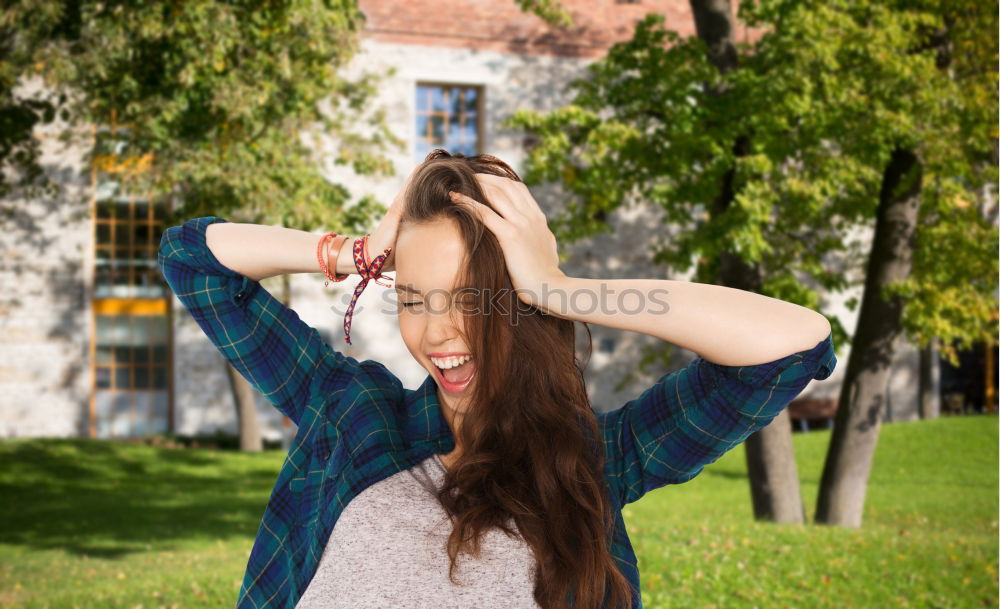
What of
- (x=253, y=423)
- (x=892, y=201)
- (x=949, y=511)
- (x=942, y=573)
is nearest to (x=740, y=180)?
(x=892, y=201)

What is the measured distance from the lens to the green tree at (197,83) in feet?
25.2

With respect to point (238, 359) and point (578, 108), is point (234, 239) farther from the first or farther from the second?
point (578, 108)

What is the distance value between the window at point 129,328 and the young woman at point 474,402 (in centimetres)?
1737

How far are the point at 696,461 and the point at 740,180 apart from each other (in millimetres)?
7735

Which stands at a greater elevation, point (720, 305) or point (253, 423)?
point (720, 305)

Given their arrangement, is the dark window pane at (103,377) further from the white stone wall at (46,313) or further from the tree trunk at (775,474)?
the tree trunk at (775,474)

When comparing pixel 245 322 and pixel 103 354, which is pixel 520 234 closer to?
pixel 245 322

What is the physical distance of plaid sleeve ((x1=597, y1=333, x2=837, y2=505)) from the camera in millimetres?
1492

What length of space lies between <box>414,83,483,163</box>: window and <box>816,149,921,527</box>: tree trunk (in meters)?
11.1

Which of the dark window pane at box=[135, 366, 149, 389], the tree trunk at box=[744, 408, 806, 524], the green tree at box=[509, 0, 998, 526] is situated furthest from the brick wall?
the tree trunk at box=[744, 408, 806, 524]

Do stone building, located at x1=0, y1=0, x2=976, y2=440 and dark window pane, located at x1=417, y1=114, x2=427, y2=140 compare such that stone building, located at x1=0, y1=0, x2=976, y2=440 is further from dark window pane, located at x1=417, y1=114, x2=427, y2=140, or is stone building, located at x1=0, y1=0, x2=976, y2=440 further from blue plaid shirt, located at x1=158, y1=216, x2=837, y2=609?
blue plaid shirt, located at x1=158, y1=216, x2=837, y2=609

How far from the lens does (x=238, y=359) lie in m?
1.85

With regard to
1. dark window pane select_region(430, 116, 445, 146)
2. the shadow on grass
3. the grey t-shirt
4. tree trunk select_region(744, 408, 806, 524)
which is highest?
dark window pane select_region(430, 116, 445, 146)

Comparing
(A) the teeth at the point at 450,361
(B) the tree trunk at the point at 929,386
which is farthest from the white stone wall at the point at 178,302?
(A) the teeth at the point at 450,361
